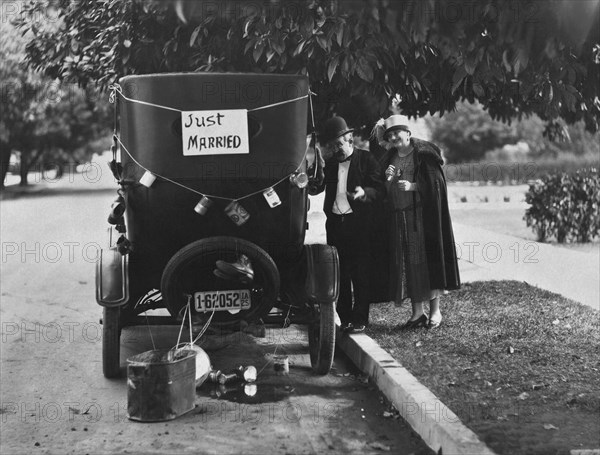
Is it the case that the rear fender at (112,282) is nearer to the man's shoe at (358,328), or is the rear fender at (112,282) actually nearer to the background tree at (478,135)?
the man's shoe at (358,328)

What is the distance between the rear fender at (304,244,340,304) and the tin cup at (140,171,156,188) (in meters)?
1.33

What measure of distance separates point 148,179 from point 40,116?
3150 cm

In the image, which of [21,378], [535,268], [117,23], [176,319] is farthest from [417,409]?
[535,268]

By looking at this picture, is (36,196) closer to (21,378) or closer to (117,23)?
(117,23)

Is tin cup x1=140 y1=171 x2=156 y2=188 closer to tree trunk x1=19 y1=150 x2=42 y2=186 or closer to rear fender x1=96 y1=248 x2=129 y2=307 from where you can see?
rear fender x1=96 y1=248 x2=129 y2=307

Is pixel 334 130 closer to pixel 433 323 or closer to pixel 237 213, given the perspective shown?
pixel 237 213

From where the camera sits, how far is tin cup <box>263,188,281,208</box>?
22.6 feet

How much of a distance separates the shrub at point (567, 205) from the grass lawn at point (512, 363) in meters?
6.47

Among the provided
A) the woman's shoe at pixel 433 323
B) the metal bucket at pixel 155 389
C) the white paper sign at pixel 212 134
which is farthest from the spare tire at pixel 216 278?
the woman's shoe at pixel 433 323

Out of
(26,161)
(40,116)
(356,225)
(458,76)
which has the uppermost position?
(40,116)

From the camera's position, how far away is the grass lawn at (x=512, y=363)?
17.6ft

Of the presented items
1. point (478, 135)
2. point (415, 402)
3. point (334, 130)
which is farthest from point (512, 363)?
point (478, 135)

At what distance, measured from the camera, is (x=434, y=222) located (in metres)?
8.30

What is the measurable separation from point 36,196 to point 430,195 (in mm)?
29994
